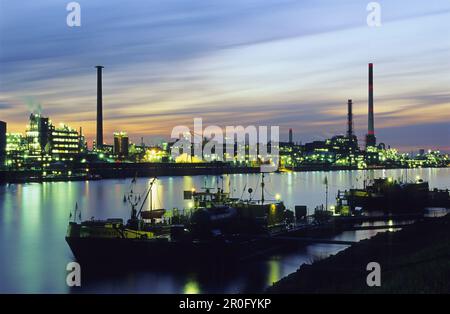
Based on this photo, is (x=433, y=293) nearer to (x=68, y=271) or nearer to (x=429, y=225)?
(x=429, y=225)

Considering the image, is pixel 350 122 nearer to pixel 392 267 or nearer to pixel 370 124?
pixel 370 124

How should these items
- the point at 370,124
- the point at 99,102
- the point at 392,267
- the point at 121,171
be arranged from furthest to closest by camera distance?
the point at 370,124 → the point at 121,171 → the point at 99,102 → the point at 392,267

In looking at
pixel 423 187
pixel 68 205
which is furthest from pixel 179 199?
pixel 423 187

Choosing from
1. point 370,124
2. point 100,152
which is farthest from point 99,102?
point 370,124

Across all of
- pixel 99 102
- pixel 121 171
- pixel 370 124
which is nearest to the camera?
pixel 99 102

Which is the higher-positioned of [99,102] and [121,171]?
[99,102]

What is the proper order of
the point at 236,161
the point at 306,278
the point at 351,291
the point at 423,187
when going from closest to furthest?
the point at 351,291
the point at 306,278
the point at 423,187
the point at 236,161

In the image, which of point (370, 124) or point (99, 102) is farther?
point (370, 124)

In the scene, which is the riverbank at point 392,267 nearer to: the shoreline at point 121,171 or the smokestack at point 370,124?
the shoreline at point 121,171

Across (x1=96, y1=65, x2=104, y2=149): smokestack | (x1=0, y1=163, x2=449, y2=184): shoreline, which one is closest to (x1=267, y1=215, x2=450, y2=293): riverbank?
(x1=0, y1=163, x2=449, y2=184): shoreline
